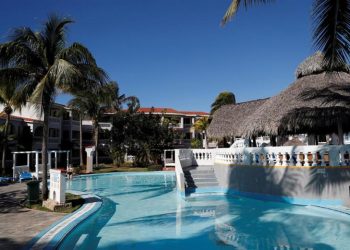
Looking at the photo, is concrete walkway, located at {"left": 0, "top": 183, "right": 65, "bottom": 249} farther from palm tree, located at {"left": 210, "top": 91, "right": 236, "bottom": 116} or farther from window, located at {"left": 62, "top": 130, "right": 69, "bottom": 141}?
palm tree, located at {"left": 210, "top": 91, "right": 236, "bottom": 116}

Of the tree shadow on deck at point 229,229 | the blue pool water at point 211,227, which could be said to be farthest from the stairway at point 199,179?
the tree shadow on deck at point 229,229

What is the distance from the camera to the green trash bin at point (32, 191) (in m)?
13.1

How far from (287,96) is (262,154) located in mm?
3933

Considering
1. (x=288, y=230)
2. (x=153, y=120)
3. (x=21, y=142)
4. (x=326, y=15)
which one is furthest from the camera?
(x=153, y=120)

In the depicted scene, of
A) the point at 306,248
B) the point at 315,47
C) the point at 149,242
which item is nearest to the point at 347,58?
the point at 315,47


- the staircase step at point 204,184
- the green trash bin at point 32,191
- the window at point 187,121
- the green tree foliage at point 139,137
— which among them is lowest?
the staircase step at point 204,184

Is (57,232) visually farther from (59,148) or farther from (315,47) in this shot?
(59,148)

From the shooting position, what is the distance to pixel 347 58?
594 centimetres

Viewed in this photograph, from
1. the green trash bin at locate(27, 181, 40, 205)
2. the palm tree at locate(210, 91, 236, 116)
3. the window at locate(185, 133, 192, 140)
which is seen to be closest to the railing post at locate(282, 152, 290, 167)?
the green trash bin at locate(27, 181, 40, 205)

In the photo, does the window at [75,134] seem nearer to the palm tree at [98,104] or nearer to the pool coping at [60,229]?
the palm tree at [98,104]

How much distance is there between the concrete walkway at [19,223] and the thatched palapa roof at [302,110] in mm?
9906

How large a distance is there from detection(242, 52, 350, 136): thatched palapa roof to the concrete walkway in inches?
390

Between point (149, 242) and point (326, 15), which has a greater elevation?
point (326, 15)

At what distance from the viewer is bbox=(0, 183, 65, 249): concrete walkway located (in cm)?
789
